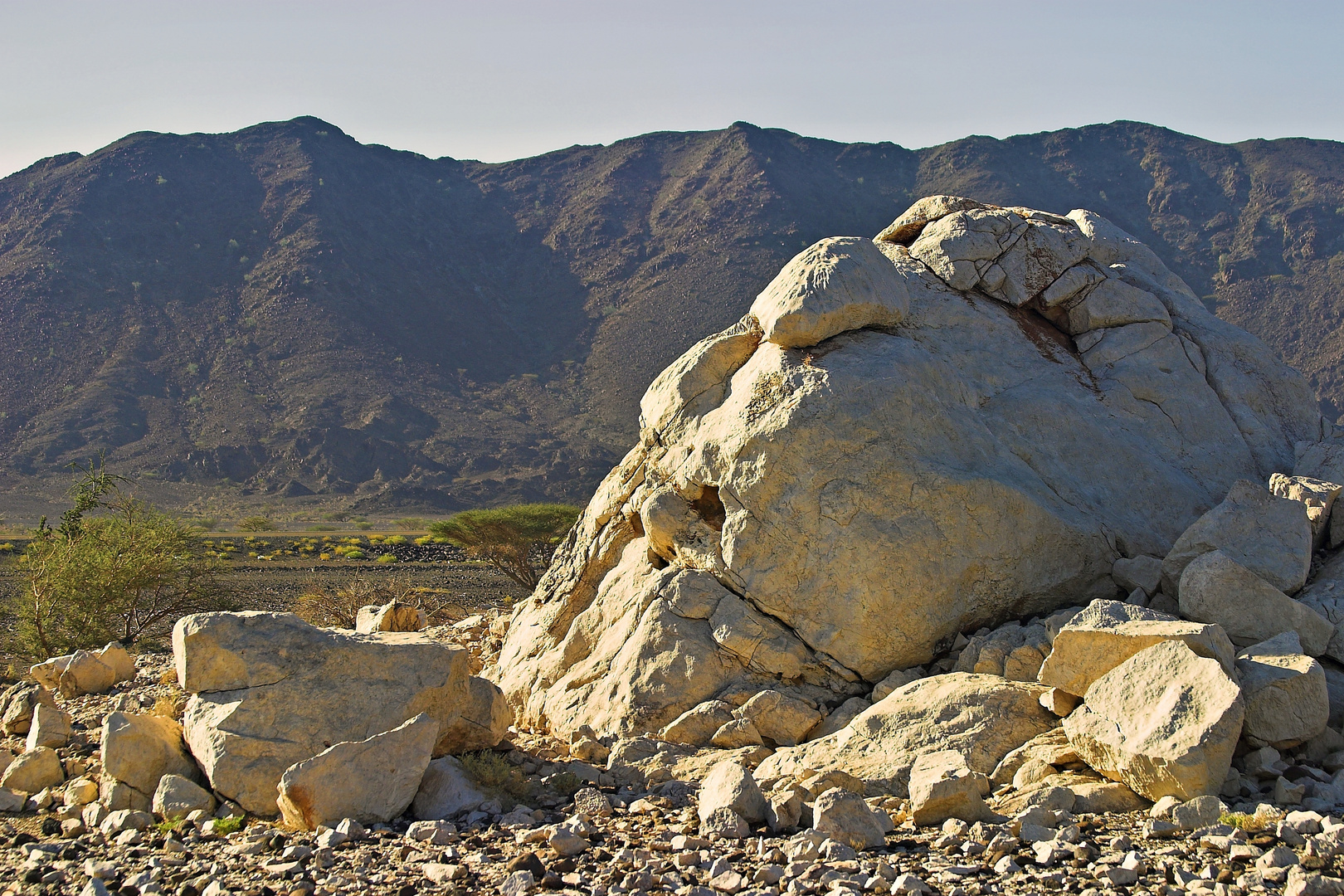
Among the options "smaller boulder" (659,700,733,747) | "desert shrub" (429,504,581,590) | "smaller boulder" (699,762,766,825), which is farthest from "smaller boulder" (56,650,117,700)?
"desert shrub" (429,504,581,590)

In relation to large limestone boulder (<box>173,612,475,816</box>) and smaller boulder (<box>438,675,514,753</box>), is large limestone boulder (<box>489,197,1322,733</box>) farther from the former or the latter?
large limestone boulder (<box>173,612,475,816</box>)

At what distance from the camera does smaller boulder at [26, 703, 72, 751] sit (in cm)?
754

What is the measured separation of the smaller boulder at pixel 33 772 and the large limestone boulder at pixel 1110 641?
21.5 feet

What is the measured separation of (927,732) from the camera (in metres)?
6.70

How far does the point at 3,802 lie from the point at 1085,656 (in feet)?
22.6

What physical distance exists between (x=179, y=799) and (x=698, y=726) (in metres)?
3.43

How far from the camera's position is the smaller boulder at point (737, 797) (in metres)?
5.61

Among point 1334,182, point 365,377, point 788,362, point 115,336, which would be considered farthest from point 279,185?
point 788,362

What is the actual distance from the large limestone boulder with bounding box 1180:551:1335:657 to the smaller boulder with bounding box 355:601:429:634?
8174 mm

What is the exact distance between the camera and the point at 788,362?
8719 millimetres

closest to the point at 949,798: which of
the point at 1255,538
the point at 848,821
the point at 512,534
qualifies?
the point at 848,821

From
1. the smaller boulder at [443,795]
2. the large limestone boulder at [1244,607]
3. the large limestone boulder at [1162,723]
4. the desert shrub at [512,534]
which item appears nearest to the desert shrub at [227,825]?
the smaller boulder at [443,795]

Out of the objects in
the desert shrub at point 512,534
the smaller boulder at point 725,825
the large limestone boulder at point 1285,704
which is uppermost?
the large limestone boulder at point 1285,704

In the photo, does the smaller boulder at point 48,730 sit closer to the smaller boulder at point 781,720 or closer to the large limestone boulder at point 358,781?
the large limestone boulder at point 358,781
